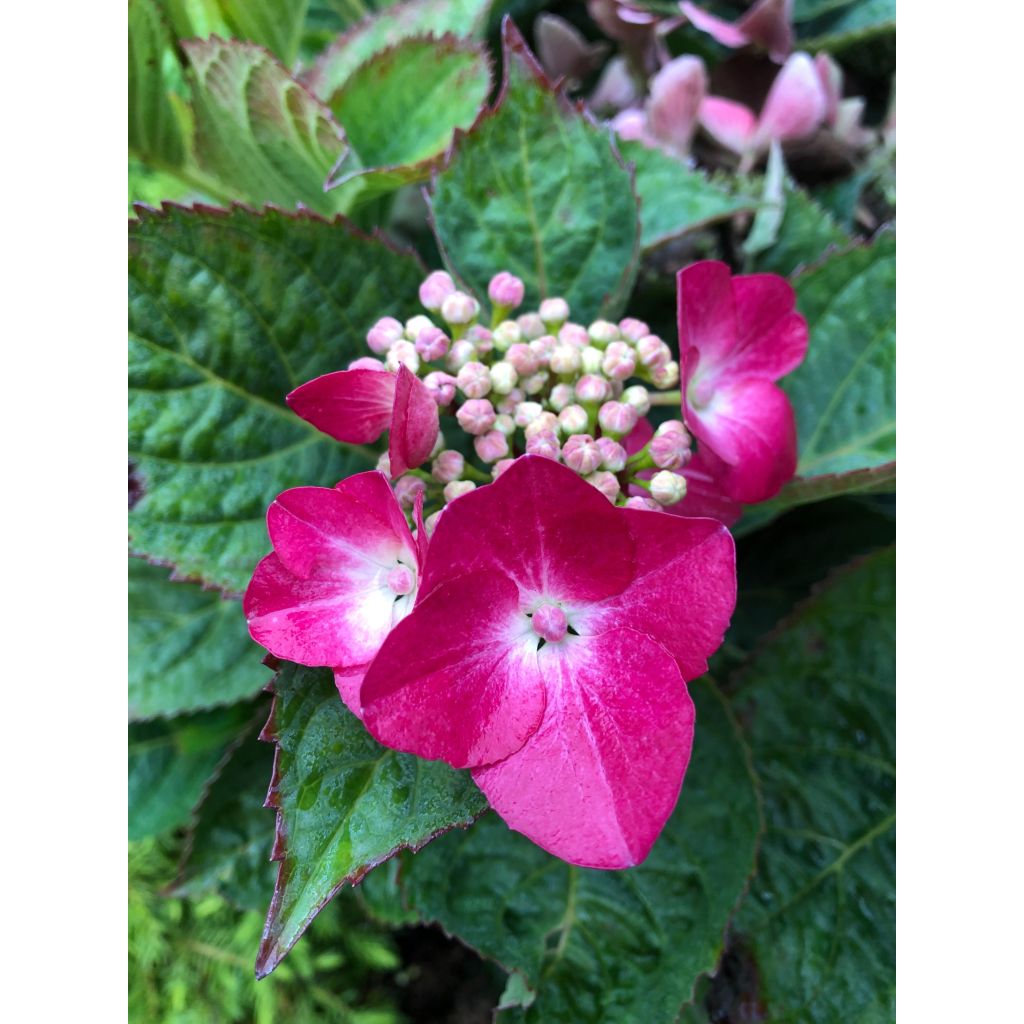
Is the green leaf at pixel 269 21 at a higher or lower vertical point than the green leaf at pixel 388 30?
higher

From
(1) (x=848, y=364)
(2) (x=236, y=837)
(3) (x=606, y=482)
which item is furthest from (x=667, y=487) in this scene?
(2) (x=236, y=837)

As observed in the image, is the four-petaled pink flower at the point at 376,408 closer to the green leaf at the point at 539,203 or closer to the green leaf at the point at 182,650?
the green leaf at the point at 539,203

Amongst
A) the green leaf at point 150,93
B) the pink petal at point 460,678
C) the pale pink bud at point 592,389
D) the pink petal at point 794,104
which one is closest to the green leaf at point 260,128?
the green leaf at point 150,93

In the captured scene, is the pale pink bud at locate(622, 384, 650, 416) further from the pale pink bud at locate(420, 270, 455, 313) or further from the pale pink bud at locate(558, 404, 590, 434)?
the pale pink bud at locate(420, 270, 455, 313)

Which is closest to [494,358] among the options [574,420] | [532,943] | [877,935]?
[574,420]

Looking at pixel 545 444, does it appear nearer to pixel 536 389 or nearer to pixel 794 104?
pixel 536 389

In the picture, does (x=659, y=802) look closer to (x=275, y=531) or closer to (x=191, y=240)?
(x=275, y=531)

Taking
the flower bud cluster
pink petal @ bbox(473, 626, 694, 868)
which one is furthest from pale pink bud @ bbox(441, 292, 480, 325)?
pink petal @ bbox(473, 626, 694, 868)
